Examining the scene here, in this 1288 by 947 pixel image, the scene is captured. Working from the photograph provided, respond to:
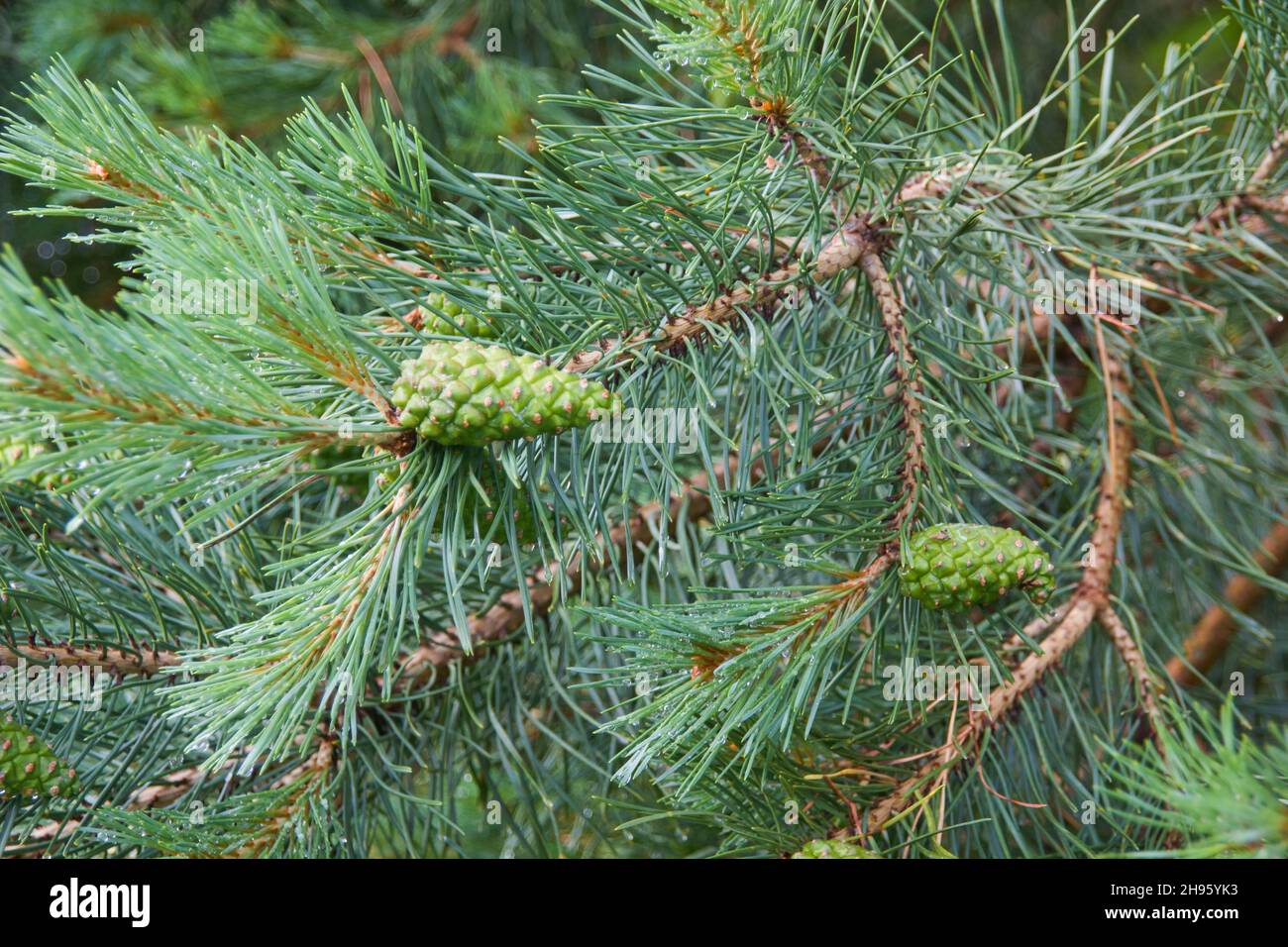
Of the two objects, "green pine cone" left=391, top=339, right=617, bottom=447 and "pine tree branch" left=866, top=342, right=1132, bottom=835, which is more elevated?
"green pine cone" left=391, top=339, right=617, bottom=447

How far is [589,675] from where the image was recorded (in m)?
0.86

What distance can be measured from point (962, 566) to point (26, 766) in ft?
1.88

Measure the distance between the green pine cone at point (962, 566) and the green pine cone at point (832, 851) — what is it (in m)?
0.14

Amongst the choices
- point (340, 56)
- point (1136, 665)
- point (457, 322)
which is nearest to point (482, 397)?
point (457, 322)

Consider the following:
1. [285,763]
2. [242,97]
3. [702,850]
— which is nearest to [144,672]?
[285,763]

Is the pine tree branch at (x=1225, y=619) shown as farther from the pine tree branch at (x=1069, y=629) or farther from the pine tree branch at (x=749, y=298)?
the pine tree branch at (x=749, y=298)

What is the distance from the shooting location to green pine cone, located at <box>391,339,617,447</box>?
0.44 m

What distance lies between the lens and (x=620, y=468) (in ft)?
2.02

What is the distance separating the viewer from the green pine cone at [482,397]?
443 millimetres

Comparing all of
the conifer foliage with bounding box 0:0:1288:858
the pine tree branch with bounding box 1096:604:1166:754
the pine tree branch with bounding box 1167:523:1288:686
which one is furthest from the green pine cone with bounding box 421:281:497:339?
the pine tree branch with bounding box 1167:523:1288:686

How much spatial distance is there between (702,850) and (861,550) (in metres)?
0.43

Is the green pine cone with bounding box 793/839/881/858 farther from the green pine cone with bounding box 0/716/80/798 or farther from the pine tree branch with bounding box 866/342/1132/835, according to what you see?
the green pine cone with bounding box 0/716/80/798

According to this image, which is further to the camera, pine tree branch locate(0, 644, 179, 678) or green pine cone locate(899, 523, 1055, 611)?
pine tree branch locate(0, 644, 179, 678)

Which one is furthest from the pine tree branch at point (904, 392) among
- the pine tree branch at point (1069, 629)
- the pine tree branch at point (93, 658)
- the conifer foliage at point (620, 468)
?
the pine tree branch at point (93, 658)
